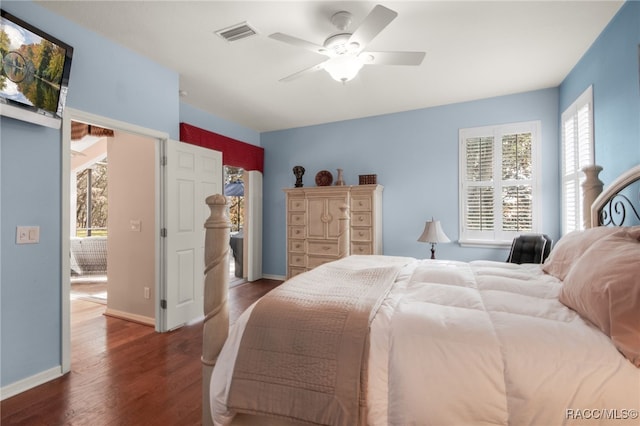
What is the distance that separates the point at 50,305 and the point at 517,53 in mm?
4440

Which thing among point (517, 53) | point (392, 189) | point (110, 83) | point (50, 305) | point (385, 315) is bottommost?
point (50, 305)

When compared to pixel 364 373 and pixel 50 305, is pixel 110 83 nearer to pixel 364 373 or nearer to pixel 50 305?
pixel 50 305

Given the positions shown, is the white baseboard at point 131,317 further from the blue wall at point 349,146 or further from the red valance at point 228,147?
the red valance at point 228,147

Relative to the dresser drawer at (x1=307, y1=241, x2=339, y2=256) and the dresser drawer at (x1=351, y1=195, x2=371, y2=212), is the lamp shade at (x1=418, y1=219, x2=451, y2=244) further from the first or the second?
the dresser drawer at (x1=307, y1=241, x2=339, y2=256)

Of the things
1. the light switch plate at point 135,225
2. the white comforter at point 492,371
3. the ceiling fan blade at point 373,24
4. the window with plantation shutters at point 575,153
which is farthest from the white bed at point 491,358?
the light switch plate at point 135,225

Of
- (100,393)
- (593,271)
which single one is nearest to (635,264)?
(593,271)

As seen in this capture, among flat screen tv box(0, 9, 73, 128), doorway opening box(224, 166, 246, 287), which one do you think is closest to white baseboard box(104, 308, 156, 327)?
doorway opening box(224, 166, 246, 287)

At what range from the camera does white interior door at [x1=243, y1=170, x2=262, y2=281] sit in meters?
5.20

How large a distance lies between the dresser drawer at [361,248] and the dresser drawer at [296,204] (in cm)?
99

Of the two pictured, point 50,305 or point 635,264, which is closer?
point 635,264

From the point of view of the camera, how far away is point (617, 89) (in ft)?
7.38

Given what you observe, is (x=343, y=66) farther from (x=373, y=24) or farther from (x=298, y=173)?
(x=298, y=173)

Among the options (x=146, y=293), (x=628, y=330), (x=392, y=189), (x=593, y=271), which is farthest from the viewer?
(x=392, y=189)

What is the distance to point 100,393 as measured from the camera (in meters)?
1.98
